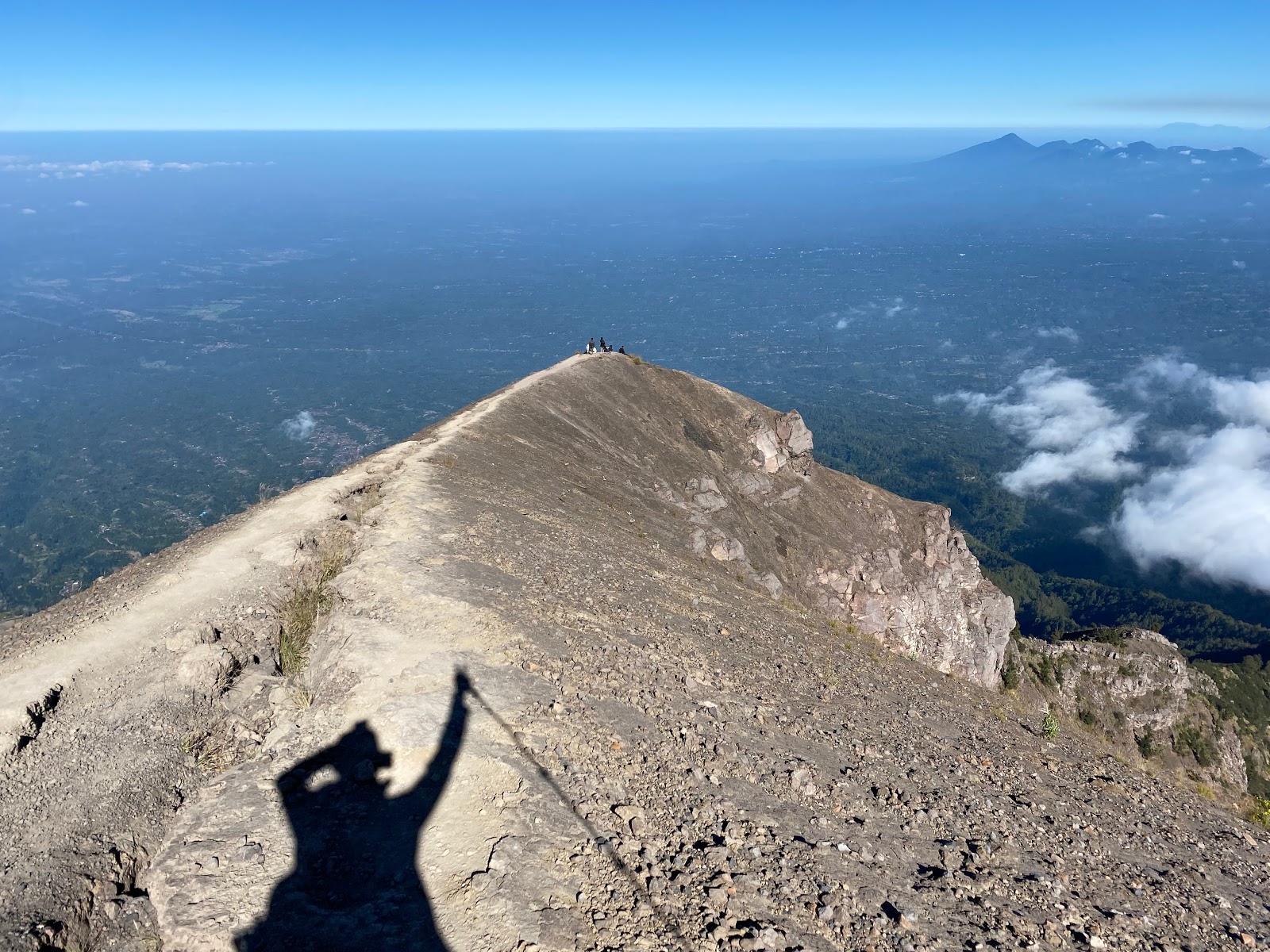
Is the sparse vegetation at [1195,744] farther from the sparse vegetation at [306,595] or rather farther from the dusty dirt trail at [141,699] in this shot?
the sparse vegetation at [306,595]

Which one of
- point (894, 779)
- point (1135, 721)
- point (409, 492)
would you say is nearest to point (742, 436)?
point (409, 492)

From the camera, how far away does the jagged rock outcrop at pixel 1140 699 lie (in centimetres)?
6206

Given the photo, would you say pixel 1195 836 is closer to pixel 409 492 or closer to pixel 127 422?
pixel 409 492

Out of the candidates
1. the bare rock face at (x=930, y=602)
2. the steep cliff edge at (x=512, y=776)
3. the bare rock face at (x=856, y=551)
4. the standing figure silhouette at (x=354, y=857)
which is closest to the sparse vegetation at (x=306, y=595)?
the steep cliff edge at (x=512, y=776)

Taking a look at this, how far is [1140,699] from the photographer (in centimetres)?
6625

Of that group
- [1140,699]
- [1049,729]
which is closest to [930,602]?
[1140,699]

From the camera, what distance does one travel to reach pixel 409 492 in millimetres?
27078

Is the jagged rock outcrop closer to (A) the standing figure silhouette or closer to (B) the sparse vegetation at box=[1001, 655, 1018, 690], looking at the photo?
(B) the sparse vegetation at box=[1001, 655, 1018, 690]

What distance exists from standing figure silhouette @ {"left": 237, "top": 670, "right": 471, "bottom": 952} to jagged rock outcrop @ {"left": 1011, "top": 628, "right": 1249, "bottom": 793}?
60.8 meters

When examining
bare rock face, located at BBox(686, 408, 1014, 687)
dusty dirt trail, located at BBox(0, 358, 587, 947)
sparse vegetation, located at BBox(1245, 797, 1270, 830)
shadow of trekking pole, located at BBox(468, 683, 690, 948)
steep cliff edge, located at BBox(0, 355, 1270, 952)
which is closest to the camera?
shadow of trekking pole, located at BBox(468, 683, 690, 948)

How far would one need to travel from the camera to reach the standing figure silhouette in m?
9.95

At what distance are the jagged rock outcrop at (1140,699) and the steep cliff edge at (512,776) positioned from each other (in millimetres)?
42464

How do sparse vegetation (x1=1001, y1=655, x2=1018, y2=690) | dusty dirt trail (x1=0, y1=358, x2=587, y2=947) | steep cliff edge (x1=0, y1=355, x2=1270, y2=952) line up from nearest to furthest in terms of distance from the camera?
steep cliff edge (x1=0, y1=355, x2=1270, y2=952), dusty dirt trail (x1=0, y1=358, x2=587, y2=947), sparse vegetation (x1=1001, y1=655, x2=1018, y2=690)

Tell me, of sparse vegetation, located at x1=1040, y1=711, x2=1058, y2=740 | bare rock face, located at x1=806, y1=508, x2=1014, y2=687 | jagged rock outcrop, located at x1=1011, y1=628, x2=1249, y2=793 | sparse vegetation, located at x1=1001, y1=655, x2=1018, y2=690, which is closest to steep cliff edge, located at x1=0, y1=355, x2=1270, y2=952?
sparse vegetation, located at x1=1040, y1=711, x2=1058, y2=740
